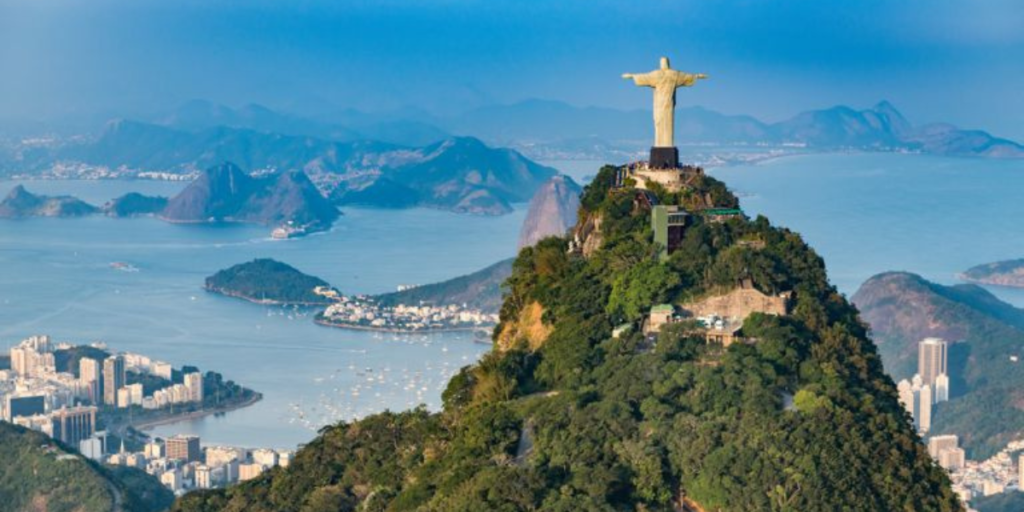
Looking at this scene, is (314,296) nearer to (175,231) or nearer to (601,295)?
(175,231)

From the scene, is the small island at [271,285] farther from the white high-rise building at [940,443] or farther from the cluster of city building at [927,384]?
the white high-rise building at [940,443]

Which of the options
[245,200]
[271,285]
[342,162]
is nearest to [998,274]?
[271,285]

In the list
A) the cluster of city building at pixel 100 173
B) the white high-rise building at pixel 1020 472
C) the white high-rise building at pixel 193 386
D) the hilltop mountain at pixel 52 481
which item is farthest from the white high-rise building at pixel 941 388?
the cluster of city building at pixel 100 173

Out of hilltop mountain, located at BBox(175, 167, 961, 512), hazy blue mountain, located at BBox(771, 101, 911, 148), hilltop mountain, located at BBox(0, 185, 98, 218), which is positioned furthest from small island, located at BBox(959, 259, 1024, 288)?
hazy blue mountain, located at BBox(771, 101, 911, 148)

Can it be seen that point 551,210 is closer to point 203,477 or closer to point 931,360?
point 931,360

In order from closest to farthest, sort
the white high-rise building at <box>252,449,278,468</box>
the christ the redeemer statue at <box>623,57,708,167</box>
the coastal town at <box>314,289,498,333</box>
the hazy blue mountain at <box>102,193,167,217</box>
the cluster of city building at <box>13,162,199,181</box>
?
the christ the redeemer statue at <box>623,57,708,167</box> → the white high-rise building at <box>252,449,278,468</box> → the coastal town at <box>314,289,498,333</box> → the hazy blue mountain at <box>102,193,167,217</box> → the cluster of city building at <box>13,162,199,181</box>

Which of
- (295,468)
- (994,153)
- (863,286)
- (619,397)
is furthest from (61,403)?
(994,153)

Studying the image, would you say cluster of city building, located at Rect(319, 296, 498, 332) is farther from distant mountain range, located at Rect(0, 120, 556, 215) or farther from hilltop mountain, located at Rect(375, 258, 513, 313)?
distant mountain range, located at Rect(0, 120, 556, 215)
